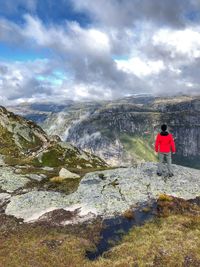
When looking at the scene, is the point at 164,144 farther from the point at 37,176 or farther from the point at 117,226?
the point at 37,176

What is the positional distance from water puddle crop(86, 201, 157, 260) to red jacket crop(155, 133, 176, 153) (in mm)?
8405

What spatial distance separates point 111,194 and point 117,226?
8.41 m

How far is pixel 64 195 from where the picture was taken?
41.2 meters

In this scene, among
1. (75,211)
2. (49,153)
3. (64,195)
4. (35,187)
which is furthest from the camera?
(49,153)

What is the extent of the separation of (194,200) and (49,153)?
139 meters

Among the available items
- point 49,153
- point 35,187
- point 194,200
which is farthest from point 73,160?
point 194,200

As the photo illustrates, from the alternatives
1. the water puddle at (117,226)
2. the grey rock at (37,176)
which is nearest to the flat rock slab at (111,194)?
the water puddle at (117,226)

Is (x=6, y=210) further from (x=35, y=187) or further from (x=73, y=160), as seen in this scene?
(x=73, y=160)

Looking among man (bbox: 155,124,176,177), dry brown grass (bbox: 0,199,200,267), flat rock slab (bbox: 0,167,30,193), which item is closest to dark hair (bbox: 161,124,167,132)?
man (bbox: 155,124,176,177)

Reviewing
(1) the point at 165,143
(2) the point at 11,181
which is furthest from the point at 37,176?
(1) the point at 165,143

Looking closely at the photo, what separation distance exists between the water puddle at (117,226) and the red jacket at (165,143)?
331 inches

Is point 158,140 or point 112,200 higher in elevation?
point 158,140

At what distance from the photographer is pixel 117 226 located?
103ft

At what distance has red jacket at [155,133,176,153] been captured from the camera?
42.2m
